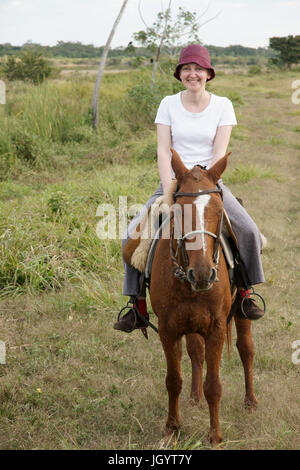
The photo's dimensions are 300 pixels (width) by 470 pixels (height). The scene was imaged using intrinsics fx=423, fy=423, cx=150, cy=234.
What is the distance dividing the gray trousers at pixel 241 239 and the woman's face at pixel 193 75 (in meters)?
0.79

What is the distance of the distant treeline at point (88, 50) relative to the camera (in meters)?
13.7

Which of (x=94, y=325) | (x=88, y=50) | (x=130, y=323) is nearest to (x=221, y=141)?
(x=130, y=323)

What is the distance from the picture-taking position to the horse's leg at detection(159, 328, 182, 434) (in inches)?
121

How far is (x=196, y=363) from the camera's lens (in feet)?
12.4

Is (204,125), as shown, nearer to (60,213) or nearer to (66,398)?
(66,398)

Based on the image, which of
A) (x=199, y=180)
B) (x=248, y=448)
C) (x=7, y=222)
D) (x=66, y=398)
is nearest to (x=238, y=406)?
(x=248, y=448)

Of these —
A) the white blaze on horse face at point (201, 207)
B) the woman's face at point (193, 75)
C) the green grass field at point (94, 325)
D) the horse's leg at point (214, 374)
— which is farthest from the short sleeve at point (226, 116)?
the green grass field at point (94, 325)

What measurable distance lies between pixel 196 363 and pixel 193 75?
2443 mm

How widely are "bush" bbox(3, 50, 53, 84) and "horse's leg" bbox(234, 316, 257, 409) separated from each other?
17.1m

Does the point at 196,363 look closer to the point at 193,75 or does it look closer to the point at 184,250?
the point at 184,250

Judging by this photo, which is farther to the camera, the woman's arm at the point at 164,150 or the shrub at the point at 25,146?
the shrub at the point at 25,146

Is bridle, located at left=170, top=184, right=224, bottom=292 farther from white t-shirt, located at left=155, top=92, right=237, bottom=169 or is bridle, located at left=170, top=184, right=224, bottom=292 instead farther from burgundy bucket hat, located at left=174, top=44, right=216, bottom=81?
burgundy bucket hat, located at left=174, top=44, right=216, bottom=81

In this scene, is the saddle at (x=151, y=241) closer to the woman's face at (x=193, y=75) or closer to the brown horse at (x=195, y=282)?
the brown horse at (x=195, y=282)

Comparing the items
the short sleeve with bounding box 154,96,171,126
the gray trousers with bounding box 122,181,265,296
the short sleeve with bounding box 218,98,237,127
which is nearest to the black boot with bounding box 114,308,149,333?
the gray trousers with bounding box 122,181,265,296
